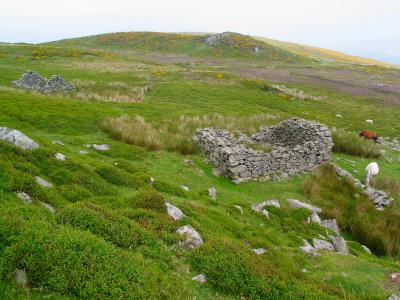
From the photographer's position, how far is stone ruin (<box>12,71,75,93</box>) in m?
36.9

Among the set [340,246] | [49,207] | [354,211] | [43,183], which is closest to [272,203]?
[340,246]

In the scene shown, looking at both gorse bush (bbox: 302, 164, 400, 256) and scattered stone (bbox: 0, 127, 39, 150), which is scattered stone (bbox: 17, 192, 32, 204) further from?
gorse bush (bbox: 302, 164, 400, 256)

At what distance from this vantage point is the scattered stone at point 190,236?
34.6 feet

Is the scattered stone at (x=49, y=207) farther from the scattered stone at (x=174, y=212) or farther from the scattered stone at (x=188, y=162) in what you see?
the scattered stone at (x=188, y=162)

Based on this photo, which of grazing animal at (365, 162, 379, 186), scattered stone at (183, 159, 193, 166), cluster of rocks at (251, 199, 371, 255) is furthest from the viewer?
grazing animal at (365, 162, 379, 186)

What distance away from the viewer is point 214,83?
52.8 metres

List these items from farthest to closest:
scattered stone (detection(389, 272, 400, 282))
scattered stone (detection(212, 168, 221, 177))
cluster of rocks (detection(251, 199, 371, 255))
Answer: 1. scattered stone (detection(212, 168, 221, 177))
2. cluster of rocks (detection(251, 199, 371, 255))
3. scattered stone (detection(389, 272, 400, 282))

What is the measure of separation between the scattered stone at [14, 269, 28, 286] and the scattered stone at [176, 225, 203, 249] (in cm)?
426

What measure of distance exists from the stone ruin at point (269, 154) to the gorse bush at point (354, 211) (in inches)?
50.0

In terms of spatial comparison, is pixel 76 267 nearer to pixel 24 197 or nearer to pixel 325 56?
pixel 24 197

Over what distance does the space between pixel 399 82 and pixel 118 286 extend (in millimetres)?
83016

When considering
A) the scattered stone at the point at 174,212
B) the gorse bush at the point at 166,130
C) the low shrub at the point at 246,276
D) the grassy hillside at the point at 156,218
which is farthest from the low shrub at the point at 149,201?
the gorse bush at the point at 166,130

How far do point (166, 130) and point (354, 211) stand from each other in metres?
12.5

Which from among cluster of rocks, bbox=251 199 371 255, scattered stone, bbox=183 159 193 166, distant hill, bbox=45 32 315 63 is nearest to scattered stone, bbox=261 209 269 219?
cluster of rocks, bbox=251 199 371 255
